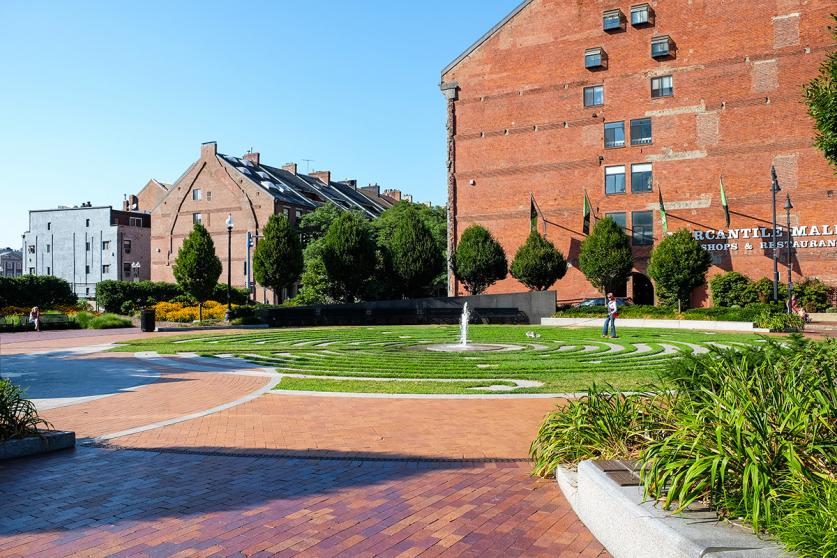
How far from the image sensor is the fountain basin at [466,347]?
805 inches

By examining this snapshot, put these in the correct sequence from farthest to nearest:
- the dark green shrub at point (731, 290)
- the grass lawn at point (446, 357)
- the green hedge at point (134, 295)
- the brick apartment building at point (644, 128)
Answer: the green hedge at point (134, 295) → the brick apartment building at point (644, 128) → the dark green shrub at point (731, 290) → the grass lawn at point (446, 357)

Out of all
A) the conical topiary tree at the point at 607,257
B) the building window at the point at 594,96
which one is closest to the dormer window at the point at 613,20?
the building window at the point at 594,96

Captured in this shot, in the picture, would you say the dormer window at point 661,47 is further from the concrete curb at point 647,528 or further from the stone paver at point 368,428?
the concrete curb at point 647,528

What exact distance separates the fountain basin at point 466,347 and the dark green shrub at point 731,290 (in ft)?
76.7

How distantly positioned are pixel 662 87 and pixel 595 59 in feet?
16.1

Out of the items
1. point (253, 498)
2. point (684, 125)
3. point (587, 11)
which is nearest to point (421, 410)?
point (253, 498)

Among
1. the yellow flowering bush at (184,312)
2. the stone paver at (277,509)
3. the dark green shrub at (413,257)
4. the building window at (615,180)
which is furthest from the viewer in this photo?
the dark green shrub at (413,257)

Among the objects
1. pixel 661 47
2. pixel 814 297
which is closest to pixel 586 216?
pixel 661 47

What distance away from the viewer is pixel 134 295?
156 ft

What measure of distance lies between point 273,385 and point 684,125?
37744mm

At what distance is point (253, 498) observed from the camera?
5.96 metres

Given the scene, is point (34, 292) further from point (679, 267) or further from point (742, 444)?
point (742, 444)

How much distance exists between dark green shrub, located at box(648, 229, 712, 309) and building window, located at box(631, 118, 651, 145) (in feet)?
26.3

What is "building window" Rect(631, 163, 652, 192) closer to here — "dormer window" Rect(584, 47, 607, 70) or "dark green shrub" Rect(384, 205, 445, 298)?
"dormer window" Rect(584, 47, 607, 70)
